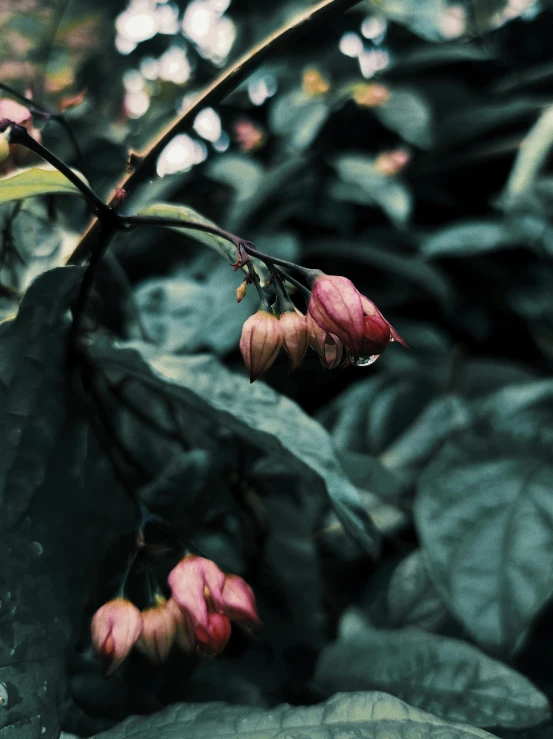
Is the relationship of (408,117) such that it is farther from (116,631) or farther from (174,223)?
(116,631)

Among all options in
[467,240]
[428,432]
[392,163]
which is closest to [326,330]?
[428,432]

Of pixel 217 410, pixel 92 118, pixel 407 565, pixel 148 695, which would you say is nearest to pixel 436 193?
pixel 92 118

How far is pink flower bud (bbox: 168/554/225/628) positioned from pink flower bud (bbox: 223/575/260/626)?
0.07ft

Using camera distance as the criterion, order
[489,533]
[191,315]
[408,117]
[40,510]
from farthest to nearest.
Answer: [408,117]
[191,315]
[489,533]
[40,510]

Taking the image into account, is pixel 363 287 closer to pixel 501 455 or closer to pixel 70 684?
pixel 501 455

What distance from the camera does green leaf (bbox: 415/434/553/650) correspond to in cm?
59

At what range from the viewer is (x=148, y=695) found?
542 millimetres

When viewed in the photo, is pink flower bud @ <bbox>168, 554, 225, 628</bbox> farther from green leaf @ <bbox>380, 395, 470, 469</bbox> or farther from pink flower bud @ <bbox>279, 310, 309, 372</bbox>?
green leaf @ <bbox>380, 395, 470, 469</bbox>

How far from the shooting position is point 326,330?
43 cm

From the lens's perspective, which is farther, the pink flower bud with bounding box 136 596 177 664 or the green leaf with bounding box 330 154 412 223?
the green leaf with bounding box 330 154 412 223

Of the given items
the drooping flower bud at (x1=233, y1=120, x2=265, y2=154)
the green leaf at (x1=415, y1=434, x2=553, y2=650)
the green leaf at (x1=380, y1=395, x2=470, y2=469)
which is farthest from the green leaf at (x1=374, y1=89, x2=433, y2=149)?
the green leaf at (x1=415, y1=434, x2=553, y2=650)

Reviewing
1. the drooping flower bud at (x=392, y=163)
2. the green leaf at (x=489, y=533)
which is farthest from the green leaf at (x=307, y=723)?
the drooping flower bud at (x=392, y=163)

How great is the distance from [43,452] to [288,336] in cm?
21

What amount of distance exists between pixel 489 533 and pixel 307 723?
28 centimetres
